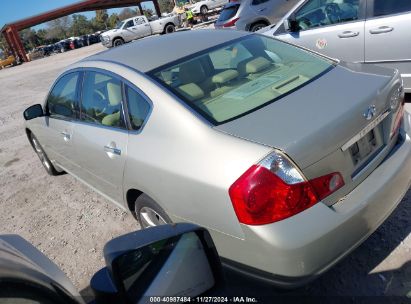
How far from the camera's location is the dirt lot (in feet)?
8.45

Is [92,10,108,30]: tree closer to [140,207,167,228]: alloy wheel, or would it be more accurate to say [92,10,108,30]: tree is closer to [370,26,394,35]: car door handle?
[370,26,394,35]: car door handle

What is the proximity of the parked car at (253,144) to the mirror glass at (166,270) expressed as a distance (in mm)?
546

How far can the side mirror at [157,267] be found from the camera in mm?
1393

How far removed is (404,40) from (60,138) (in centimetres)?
391

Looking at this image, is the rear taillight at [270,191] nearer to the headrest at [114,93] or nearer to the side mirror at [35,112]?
the headrest at [114,93]

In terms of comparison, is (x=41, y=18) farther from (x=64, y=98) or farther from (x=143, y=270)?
(x=143, y=270)

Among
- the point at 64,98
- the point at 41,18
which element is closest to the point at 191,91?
the point at 64,98

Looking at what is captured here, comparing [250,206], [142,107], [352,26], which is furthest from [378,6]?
[250,206]

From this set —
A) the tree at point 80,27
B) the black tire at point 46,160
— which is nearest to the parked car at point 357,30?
the black tire at point 46,160

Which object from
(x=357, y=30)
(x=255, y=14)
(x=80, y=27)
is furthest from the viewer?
(x=80, y=27)

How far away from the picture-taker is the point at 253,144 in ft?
6.82

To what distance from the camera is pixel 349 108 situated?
7.50ft

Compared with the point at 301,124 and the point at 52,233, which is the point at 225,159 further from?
the point at 52,233

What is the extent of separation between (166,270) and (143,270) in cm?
8
